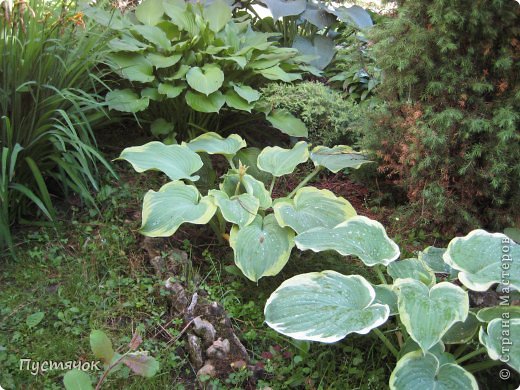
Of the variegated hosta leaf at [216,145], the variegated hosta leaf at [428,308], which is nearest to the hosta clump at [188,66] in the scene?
the variegated hosta leaf at [216,145]

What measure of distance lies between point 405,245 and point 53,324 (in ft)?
5.17

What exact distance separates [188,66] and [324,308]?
1.78 metres

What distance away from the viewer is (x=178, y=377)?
203cm

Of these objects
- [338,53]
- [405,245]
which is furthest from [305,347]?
[338,53]

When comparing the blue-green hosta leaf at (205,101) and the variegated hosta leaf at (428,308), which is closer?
the variegated hosta leaf at (428,308)

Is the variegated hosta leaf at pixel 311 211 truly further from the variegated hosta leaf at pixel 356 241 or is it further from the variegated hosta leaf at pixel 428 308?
the variegated hosta leaf at pixel 428 308

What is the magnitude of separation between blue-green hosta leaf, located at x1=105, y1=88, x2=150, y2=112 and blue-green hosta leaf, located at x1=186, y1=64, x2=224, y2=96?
0.87ft

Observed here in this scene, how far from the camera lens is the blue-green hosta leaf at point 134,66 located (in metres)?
3.03

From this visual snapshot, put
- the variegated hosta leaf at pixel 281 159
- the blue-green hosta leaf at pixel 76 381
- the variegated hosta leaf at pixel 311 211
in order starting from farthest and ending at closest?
the variegated hosta leaf at pixel 281 159
the variegated hosta leaf at pixel 311 211
the blue-green hosta leaf at pixel 76 381

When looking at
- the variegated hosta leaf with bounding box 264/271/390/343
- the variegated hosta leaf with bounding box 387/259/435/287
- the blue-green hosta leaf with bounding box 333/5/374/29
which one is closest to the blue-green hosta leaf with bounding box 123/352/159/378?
the variegated hosta leaf with bounding box 264/271/390/343

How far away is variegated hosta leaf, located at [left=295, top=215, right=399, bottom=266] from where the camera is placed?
205 centimetres

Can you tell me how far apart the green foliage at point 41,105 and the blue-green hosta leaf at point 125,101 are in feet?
0.34

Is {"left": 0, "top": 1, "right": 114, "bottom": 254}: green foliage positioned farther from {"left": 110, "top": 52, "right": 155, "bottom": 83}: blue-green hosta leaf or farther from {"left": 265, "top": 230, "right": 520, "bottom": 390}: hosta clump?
{"left": 265, "top": 230, "right": 520, "bottom": 390}: hosta clump

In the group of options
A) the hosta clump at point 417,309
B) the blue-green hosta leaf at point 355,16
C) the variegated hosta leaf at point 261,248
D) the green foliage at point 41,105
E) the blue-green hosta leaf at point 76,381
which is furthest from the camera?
the blue-green hosta leaf at point 355,16
